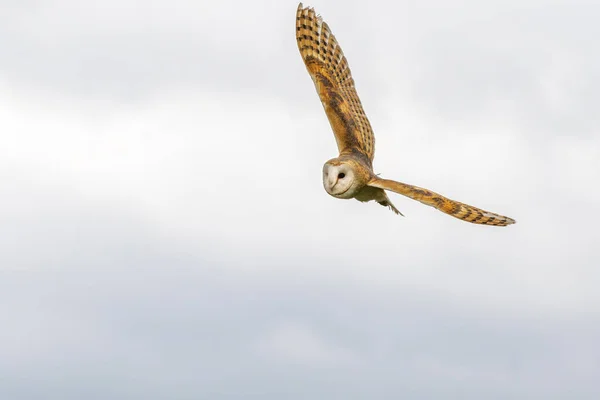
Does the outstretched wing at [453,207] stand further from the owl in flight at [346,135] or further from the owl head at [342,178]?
the owl head at [342,178]

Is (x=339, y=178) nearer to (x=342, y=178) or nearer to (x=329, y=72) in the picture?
(x=342, y=178)

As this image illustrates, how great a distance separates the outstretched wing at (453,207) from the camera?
89.6ft

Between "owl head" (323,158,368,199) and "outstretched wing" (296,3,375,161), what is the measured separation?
3456mm

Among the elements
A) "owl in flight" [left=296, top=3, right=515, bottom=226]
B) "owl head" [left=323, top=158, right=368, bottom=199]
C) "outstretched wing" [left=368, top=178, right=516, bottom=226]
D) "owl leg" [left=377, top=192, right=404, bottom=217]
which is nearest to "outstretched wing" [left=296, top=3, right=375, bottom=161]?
"owl in flight" [left=296, top=3, right=515, bottom=226]

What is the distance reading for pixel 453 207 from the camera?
2748 centimetres

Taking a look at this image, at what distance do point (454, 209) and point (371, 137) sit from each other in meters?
6.03

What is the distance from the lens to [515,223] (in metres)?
26.6

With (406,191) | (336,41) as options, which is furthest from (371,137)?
(406,191)

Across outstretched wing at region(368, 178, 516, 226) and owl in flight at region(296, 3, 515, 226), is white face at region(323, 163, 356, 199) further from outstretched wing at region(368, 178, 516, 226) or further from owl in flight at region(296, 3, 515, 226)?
outstretched wing at region(368, 178, 516, 226)

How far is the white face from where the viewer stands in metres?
28.7

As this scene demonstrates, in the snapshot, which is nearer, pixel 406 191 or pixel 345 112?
pixel 406 191

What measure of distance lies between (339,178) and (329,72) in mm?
6118

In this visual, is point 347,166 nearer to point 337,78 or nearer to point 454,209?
point 454,209

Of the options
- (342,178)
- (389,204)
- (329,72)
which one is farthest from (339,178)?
(329,72)
